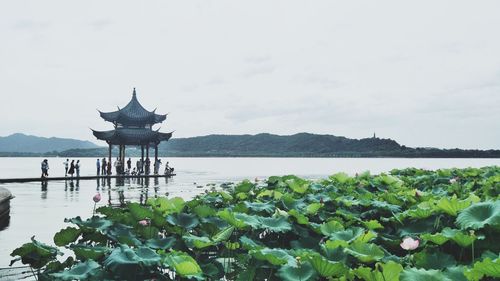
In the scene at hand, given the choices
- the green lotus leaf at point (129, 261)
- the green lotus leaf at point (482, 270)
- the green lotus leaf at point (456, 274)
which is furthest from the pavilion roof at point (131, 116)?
the green lotus leaf at point (482, 270)

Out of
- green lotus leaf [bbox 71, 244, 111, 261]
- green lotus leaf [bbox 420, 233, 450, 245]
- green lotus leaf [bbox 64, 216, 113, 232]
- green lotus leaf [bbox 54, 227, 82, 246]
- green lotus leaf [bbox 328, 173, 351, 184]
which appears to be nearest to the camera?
green lotus leaf [bbox 420, 233, 450, 245]

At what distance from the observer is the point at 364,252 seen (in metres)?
2.80

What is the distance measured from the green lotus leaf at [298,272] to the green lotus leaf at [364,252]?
0.39 metres

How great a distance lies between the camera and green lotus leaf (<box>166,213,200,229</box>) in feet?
12.4

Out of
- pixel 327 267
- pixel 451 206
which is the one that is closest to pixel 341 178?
pixel 451 206

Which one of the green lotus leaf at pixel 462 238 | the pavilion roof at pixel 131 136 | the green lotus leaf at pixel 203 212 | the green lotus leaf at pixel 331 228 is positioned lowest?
the green lotus leaf at pixel 331 228

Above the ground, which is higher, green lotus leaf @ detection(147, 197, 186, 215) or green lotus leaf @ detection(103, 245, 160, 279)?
green lotus leaf @ detection(147, 197, 186, 215)

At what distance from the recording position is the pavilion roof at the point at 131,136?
38.2 metres

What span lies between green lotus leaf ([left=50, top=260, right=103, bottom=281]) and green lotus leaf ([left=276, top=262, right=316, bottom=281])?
1118mm

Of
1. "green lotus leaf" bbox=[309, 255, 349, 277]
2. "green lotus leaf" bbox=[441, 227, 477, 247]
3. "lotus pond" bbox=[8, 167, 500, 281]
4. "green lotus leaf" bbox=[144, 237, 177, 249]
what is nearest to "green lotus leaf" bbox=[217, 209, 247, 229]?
"lotus pond" bbox=[8, 167, 500, 281]

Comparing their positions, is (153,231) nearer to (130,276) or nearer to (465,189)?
(130,276)

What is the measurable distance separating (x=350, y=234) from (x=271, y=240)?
886 mm

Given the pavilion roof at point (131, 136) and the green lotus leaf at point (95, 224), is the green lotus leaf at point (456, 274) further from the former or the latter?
the pavilion roof at point (131, 136)

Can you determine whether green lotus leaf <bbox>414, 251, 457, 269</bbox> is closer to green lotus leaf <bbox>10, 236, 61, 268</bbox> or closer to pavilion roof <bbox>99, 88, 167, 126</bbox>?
green lotus leaf <bbox>10, 236, 61, 268</bbox>
